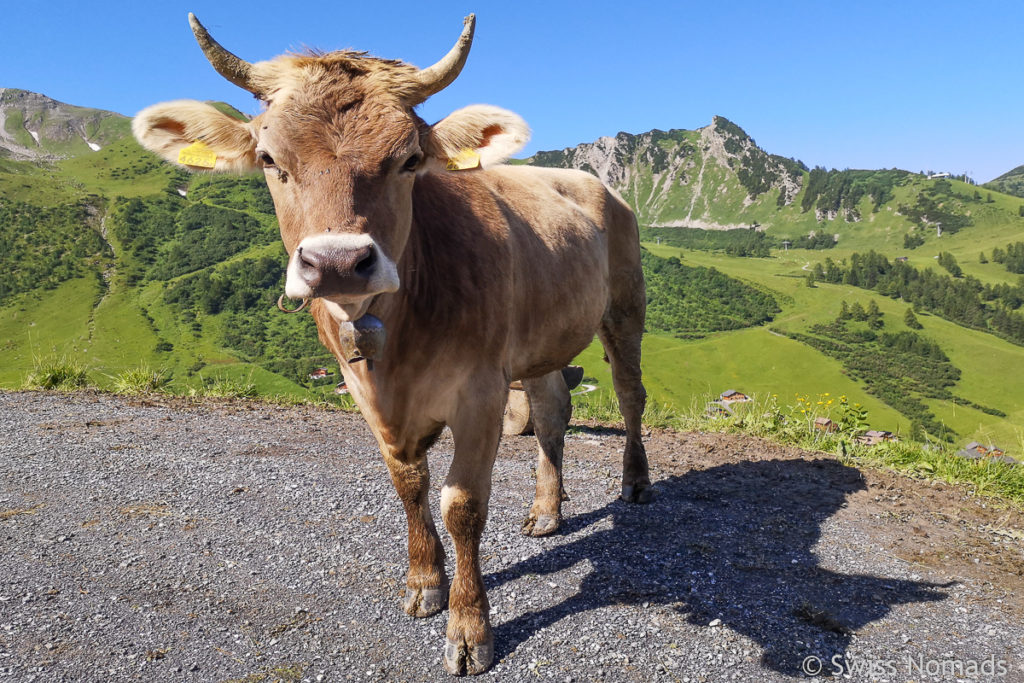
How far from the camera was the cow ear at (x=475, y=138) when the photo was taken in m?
3.75

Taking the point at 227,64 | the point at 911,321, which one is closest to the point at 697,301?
the point at 911,321

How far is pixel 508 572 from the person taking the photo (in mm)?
5344

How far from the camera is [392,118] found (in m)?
3.25

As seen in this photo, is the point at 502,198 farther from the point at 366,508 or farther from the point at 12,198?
the point at 12,198

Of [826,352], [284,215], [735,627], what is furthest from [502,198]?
[826,352]

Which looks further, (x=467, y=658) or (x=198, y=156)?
(x=467, y=658)

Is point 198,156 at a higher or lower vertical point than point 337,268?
Answer: higher

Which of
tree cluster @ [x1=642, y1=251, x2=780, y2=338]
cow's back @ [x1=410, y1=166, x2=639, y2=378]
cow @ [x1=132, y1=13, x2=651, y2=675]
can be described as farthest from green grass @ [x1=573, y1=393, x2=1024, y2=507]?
tree cluster @ [x1=642, y1=251, x2=780, y2=338]

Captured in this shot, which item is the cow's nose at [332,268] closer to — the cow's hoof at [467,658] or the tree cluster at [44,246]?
the cow's hoof at [467,658]

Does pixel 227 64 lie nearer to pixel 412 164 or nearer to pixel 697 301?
pixel 412 164

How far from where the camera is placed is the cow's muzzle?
8.80 ft

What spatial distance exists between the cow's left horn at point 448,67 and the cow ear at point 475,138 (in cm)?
28

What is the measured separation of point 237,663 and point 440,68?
361 centimetres

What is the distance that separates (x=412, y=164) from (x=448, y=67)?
1.80 ft
